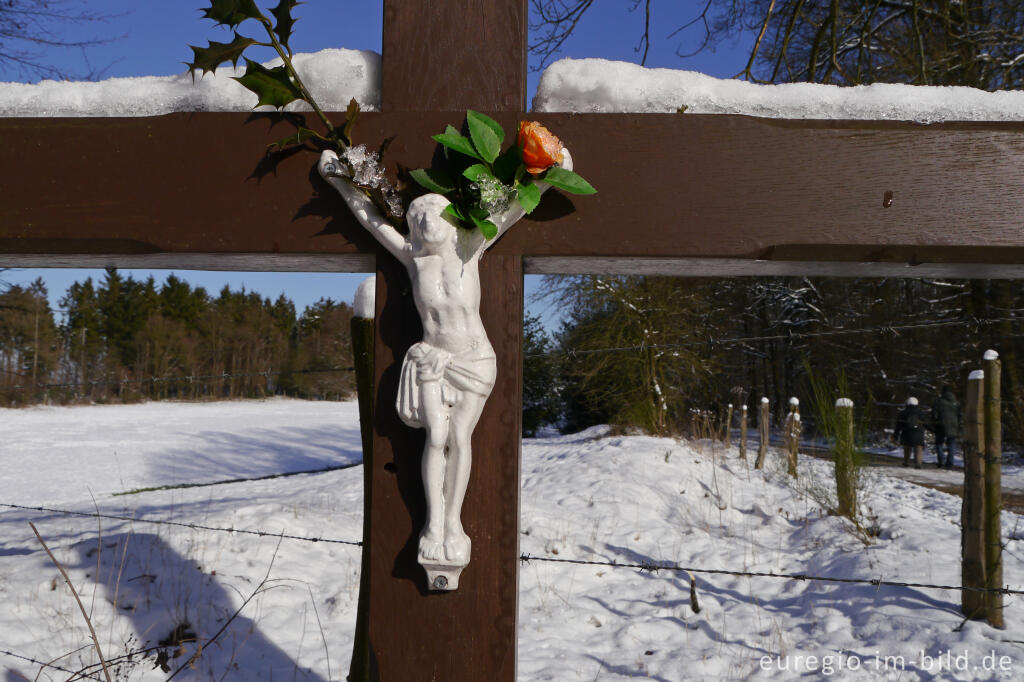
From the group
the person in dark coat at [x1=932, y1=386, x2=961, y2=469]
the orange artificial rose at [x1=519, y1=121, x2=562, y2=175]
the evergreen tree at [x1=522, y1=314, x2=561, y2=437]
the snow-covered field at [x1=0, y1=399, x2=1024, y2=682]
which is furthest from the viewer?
the evergreen tree at [x1=522, y1=314, x2=561, y2=437]

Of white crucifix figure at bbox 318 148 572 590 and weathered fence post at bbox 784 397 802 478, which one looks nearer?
white crucifix figure at bbox 318 148 572 590

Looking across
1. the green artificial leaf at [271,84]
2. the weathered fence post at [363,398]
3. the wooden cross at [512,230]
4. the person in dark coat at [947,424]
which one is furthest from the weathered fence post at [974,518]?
the person in dark coat at [947,424]

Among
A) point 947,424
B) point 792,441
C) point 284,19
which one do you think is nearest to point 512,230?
point 284,19

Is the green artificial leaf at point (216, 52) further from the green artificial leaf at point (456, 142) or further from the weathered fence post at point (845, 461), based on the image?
the weathered fence post at point (845, 461)

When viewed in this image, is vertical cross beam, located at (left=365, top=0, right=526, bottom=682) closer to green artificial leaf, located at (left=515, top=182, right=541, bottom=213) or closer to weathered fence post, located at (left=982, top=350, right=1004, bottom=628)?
green artificial leaf, located at (left=515, top=182, right=541, bottom=213)

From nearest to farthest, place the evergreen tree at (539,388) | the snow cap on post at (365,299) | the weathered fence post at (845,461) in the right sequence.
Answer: the snow cap on post at (365,299), the weathered fence post at (845,461), the evergreen tree at (539,388)

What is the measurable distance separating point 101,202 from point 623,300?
894cm

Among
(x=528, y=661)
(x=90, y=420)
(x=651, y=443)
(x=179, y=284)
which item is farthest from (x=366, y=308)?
(x=179, y=284)

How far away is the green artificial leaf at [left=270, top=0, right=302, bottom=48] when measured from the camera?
3.50 feet

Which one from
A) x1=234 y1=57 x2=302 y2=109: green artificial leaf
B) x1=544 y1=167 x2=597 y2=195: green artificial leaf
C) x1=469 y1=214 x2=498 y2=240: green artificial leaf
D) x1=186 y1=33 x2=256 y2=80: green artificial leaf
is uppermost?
x1=186 y1=33 x2=256 y2=80: green artificial leaf

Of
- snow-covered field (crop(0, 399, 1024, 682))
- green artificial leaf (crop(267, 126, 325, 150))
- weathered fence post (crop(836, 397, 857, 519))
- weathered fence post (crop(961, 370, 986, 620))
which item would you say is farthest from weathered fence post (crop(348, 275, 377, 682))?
weathered fence post (crop(836, 397, 857, 519))

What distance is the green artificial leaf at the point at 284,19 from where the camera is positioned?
3.50 ft

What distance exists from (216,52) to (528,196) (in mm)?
589

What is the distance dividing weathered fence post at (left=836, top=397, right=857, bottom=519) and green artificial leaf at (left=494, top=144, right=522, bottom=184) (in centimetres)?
456
